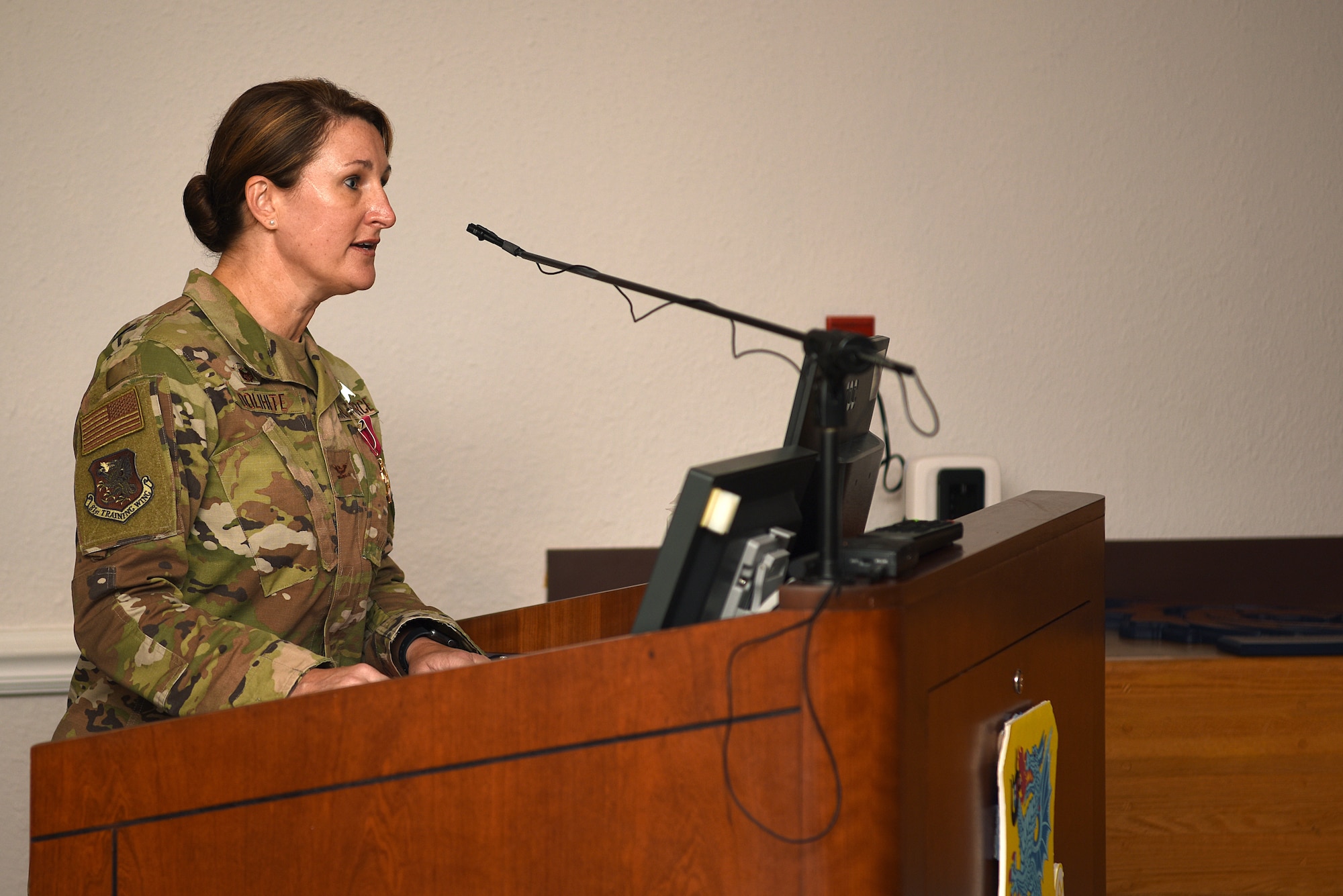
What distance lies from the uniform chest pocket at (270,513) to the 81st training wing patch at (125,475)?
82 mm

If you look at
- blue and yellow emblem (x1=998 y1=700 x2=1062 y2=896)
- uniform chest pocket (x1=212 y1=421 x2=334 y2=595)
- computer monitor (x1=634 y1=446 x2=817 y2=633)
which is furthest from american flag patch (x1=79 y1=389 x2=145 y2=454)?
blue and yellow emblem (x1=998 y1=700 x2=1062 y2=896)

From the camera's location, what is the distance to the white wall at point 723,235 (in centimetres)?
229

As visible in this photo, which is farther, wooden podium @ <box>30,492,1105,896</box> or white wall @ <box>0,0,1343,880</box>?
white wall @ <box>0,0,1343,880</box>

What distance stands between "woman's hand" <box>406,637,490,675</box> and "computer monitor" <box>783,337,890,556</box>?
19.5 inches

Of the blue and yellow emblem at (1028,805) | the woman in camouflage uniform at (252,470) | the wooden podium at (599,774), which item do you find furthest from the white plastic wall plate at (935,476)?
the wooden podium at (599,774)

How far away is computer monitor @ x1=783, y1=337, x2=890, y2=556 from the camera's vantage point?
977mm

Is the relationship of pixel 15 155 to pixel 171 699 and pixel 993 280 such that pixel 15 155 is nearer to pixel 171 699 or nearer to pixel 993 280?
pixel 171 699

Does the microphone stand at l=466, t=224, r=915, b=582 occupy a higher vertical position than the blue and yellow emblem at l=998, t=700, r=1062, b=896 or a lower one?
higher

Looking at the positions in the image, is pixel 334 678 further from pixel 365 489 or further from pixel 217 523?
pixel 365 489

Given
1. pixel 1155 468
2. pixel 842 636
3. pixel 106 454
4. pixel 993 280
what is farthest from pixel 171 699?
pixel 1155 468

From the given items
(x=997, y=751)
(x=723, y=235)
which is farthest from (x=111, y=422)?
(x=723, y=235)

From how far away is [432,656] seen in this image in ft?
4.63

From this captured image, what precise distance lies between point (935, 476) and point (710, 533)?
1706mm

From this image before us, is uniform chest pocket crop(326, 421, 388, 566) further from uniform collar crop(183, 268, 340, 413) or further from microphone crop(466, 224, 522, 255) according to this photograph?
microphone crop(466, 224, 522, 255)
